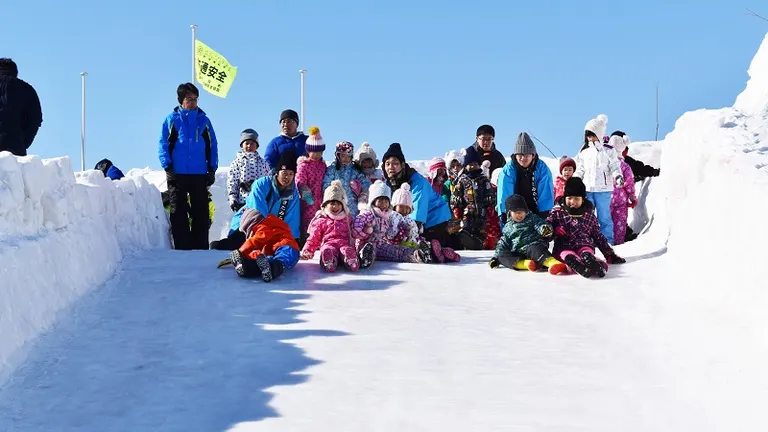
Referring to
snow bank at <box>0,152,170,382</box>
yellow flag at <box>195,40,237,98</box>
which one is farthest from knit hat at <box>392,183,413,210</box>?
yellow flag at <box>195,40,237,98</box>

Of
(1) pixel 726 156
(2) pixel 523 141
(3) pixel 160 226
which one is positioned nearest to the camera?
(1) pixel 726 156

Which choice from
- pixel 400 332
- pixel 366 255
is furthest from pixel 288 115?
pixel 400 332

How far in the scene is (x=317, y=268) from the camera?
24.5 feet

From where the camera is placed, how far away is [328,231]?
769 cm

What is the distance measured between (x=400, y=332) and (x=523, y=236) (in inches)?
99.1

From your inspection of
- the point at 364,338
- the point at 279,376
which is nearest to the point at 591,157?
the point at 364,338

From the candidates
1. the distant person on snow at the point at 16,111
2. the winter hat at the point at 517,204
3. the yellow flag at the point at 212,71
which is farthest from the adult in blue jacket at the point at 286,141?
the yellow flag at the point at 212,71

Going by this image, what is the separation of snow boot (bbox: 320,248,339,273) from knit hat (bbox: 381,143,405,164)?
6.62 ft

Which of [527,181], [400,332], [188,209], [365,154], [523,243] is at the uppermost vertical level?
[365,154]

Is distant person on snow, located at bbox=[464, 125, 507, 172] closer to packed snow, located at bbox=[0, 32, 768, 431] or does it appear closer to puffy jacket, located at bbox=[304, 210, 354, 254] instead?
packed snow, located at bbox=[0, 32, 768, 431]

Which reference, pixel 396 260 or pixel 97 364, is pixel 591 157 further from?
pixel 97 364

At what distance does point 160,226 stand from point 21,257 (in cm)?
460

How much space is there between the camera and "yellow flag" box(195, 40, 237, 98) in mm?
14914

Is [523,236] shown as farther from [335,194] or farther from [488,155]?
[488,155]
